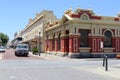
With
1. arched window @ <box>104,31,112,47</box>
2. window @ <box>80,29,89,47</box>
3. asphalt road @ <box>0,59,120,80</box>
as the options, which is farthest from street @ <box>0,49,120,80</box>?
arched window @ <box>104,31,112,47</box>

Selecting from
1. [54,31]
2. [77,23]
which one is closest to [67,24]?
[77,23]

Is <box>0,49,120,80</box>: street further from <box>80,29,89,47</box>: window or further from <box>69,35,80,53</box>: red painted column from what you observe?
<box>80,29,89,47</box>: window

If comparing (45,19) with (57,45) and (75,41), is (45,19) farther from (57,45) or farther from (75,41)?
(75,41)

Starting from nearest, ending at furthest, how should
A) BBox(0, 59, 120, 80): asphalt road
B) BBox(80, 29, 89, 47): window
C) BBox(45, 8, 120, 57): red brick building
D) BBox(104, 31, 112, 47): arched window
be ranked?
BBox(0, 59, 120, 80): asphalt road → BBox(45, 8, 120, 57): red brick building → BBox(80, 29, 89, 47): window → BBox(104, 31, 112, 47): arched window

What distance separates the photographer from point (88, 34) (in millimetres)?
44406

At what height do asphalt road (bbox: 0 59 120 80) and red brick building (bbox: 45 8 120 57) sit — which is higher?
red brick building (bbox: 45 8 120 57)

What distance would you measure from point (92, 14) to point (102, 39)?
14.7ft

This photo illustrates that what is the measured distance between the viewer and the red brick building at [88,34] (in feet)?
142

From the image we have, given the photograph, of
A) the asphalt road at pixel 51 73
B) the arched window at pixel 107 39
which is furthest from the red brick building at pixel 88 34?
the asphalt road at pixel 51 73

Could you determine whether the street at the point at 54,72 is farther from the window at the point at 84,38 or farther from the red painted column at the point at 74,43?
the window at the point at 84,38

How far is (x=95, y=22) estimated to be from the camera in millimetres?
44812

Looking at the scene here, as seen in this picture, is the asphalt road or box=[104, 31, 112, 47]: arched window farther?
box=[104, 31, 112, 47]: arched window

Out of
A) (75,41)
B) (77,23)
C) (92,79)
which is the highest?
(77,23)

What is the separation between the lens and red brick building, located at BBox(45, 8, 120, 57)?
43.2m
